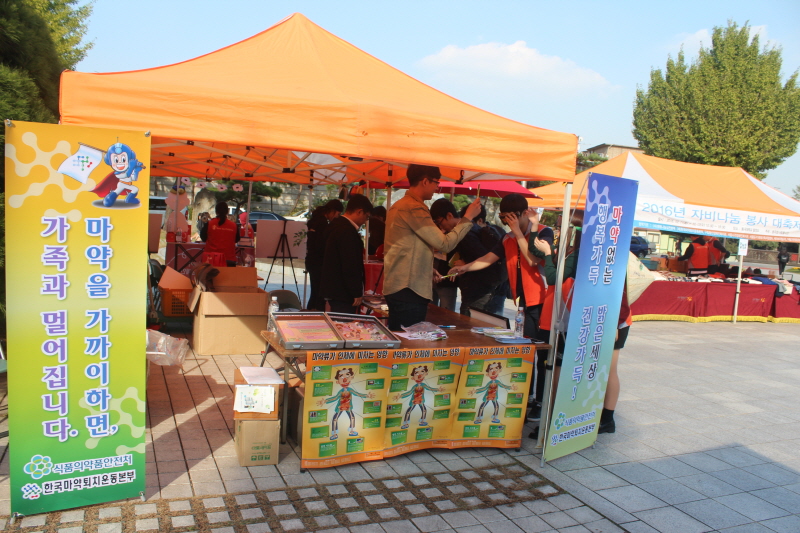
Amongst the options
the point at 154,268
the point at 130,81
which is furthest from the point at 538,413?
the point at 154,268

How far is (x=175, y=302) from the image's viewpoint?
6.99 metres

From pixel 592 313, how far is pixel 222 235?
20.1 ft

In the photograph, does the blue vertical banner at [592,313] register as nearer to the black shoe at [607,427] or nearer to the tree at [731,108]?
the black shoe at [607,427]

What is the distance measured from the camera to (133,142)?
2801 mm

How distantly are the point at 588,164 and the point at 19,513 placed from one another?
119 feet

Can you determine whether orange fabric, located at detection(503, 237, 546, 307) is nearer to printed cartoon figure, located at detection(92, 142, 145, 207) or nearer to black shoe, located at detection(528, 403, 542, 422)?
black shoe, located at detection(528, 403, 542, 422)

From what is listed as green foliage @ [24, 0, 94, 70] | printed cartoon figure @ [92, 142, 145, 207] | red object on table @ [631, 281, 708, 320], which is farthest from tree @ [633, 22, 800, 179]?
printed cartoon figure @ [92, 142, 145, 207]

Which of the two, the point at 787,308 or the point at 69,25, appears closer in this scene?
the point at 787,308

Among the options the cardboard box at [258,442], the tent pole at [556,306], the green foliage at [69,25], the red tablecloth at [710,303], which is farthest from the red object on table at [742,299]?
the green foliage at [69,25]

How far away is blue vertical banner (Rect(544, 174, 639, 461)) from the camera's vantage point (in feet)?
12.3

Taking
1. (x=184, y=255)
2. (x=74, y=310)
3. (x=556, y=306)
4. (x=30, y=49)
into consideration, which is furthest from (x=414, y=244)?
(x=184, y=255)

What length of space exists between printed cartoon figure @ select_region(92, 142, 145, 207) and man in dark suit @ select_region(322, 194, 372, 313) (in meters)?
1.96

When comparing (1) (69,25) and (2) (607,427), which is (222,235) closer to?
(2) (607,427)

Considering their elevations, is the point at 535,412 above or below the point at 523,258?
below
